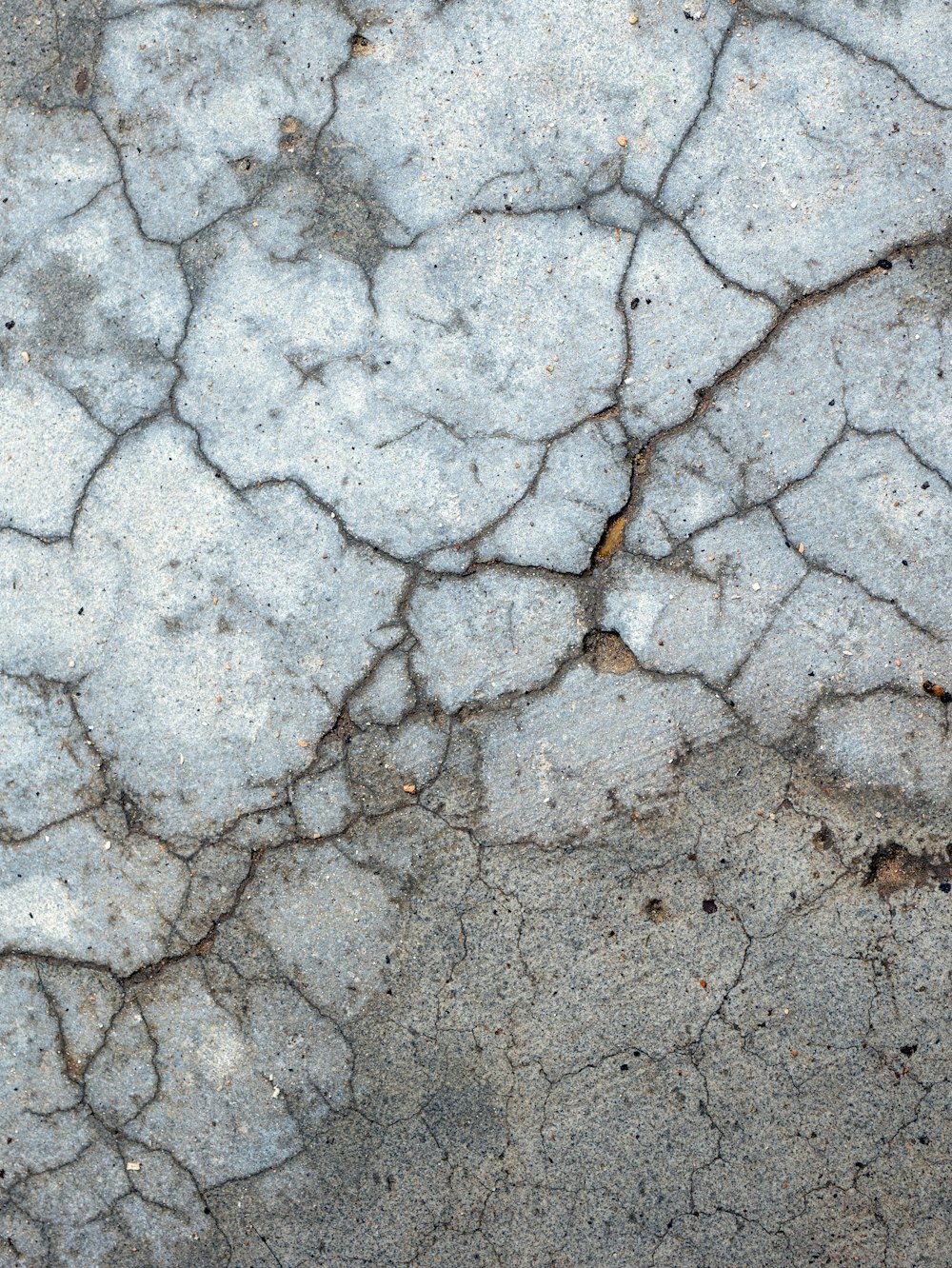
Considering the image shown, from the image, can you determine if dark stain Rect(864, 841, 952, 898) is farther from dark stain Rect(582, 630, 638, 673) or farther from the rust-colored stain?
the rust-colored stain

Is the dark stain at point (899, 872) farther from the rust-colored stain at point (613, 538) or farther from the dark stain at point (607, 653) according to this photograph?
the rust-colored stain at point (613, 538)

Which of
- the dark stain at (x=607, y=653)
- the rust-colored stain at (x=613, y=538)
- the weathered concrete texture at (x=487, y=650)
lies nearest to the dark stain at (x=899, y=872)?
the weathered concrete texture at (x=487, y=650)

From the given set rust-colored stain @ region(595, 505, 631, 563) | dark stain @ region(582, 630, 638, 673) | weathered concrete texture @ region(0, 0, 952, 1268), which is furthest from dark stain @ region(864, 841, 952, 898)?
rust-colored stain @ region(595, 505, 631, 563)

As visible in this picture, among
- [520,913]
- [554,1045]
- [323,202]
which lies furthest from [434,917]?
[323,202]

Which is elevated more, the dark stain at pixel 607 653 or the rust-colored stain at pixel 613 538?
the rust-colored stain at pixel 613 538

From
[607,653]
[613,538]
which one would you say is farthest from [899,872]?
[613,538]

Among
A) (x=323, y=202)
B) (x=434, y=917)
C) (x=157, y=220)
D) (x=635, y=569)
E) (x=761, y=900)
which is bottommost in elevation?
(x=434, y=917)

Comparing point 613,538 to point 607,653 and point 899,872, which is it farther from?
point 899,872

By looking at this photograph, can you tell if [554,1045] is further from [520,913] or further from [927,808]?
[927,808]

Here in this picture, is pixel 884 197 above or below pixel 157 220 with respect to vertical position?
above
